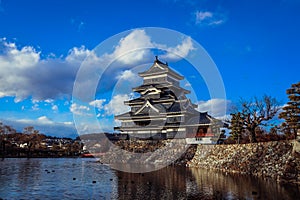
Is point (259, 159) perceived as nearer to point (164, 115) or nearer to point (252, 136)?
point (252, 136)

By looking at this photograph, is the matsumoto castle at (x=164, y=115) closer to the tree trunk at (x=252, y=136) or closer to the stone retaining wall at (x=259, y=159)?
the stone retaining wall at (x=259, y=159)

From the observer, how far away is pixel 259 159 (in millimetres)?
22562

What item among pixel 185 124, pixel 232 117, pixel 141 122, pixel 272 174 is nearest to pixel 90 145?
pixel 141 122

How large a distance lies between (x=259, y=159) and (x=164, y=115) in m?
19.4

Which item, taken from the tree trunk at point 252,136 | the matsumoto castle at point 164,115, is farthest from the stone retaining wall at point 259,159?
the matsumoto castle at point 164,115

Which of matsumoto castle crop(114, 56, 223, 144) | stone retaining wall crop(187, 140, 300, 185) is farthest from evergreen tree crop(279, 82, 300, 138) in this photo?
matsumoto castle crop(114, 56, 223, 144)

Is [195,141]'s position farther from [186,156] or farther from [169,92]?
[169,92]

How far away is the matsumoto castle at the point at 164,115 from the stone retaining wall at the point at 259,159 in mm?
5739

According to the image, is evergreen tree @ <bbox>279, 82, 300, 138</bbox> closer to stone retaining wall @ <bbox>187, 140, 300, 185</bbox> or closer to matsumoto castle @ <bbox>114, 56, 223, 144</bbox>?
stone retaining wall @ <bbox>187, 140, 300, 185</bbox>

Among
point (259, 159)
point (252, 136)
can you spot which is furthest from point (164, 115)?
point (259, 159)

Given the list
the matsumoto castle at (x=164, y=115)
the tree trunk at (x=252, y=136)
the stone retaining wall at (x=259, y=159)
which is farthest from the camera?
the matsumoto castle at (x=164, y=115)

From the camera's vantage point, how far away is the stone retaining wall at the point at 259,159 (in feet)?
61.0

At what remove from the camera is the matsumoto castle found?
36656mm

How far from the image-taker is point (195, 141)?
118ft
